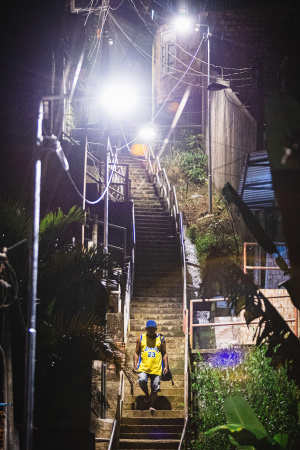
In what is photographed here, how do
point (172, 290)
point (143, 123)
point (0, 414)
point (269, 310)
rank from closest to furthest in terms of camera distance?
point (269, 310), point (0, 414), point (172, 290), point (143, 123)

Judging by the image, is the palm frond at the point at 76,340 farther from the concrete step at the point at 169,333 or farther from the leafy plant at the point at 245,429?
the concrete step at the point at 169,333

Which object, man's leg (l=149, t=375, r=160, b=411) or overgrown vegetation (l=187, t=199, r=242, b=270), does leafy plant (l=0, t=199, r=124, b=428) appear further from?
overgrown vegetation (l=187, t=199, r=242, b=270)

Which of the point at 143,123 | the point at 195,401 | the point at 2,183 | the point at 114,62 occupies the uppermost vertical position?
the point at 114,62

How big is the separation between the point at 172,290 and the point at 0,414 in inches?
375

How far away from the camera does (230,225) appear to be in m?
23.2

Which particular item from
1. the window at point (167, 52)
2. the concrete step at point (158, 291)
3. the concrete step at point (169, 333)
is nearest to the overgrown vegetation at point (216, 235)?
the concrete step at point (158, 291)

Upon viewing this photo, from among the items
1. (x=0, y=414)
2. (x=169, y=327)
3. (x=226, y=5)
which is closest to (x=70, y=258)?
(x=0, y=414)

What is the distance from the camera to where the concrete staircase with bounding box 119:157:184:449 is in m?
11.3

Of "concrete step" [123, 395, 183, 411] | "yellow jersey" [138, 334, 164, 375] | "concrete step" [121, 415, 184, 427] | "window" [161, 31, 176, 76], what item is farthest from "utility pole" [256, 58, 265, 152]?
"window" [161, 31, 176, 76]

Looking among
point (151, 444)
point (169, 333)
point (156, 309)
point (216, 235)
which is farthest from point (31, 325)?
point (216, 235)

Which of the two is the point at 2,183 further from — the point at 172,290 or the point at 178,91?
the point at 178,91

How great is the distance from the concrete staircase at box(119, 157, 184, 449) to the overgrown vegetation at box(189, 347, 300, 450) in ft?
1.67

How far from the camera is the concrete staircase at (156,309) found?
11.3 m

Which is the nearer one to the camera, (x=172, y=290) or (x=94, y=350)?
(x=94, y=350)
